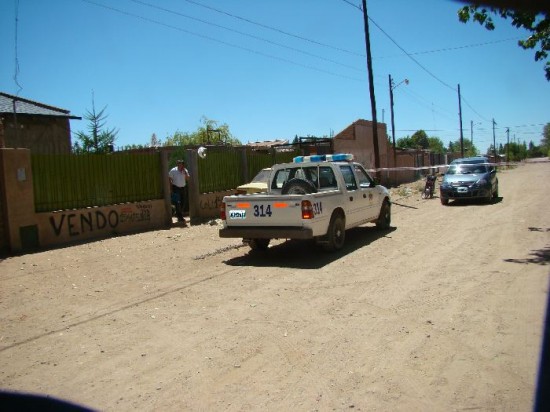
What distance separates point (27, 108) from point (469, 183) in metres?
21.3

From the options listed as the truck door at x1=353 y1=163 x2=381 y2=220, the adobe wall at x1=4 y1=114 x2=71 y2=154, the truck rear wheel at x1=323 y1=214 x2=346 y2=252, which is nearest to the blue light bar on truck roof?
the truck door at x1=353 y1=163 x2=381 y2=220

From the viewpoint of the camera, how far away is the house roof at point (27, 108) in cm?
2231

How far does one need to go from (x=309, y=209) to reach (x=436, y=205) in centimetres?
1073

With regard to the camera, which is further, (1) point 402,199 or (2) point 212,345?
(1) point 402,199

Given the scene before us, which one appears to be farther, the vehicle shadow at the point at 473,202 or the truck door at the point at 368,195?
the vehicle shadow at the point at 473,202

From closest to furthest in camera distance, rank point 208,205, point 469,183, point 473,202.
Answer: point 208,205, point 469,183, point 473,202

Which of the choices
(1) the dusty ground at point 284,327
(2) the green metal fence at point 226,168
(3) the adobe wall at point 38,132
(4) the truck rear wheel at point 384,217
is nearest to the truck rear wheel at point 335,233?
(1) the dusty ground at point 284,327

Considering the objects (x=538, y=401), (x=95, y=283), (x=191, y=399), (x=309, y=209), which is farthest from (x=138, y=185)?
(x=538, y=401)

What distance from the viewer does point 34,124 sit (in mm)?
23344

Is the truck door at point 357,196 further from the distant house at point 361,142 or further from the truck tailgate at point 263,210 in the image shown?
the distant house at point 361,142

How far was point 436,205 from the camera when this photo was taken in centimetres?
1712

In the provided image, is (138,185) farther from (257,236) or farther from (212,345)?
(212,345)

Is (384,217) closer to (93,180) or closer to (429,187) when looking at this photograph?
(93,180)

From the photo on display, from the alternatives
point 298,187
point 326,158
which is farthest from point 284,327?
point 326,158
